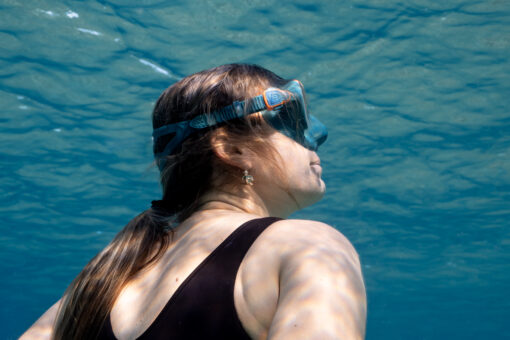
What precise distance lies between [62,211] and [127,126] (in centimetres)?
1209

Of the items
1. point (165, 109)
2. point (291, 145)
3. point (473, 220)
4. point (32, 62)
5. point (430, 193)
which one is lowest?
point (473, 220)

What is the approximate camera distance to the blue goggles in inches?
98.4

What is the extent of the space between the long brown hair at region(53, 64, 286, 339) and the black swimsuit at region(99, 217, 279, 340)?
49 cm

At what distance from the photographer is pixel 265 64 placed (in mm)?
16344

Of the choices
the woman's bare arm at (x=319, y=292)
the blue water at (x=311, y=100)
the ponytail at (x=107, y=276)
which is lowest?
the blue water at (x=311, y=100)

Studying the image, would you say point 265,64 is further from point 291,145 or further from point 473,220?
point 473,220

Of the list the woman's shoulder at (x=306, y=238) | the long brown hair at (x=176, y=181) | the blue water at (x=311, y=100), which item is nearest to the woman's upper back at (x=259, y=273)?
the woman's shoulder at (x=306, y=238)

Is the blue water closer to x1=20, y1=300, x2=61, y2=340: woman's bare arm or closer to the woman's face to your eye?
the woman's face

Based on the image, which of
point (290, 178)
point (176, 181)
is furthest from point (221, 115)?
point (290, 178)

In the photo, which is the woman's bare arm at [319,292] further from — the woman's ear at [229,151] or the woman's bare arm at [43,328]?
the woman's bare arm at [43,328]

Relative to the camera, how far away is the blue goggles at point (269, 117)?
2500 millimetres

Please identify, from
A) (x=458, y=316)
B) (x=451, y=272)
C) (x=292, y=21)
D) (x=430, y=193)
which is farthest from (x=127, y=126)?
(x=458, y=316)

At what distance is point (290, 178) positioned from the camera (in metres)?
2.75

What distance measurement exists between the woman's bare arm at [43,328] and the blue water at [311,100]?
12484 mm
